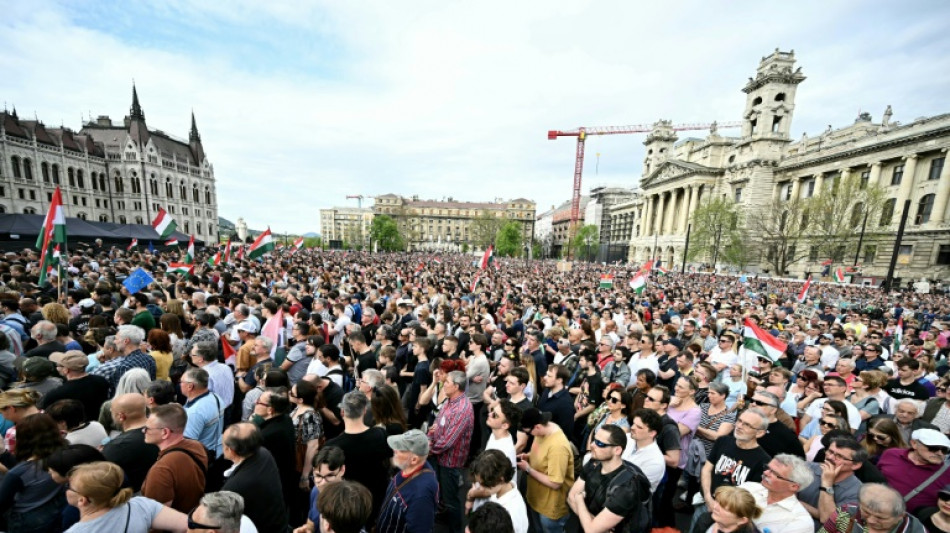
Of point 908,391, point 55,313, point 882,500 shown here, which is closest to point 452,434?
point 882,500

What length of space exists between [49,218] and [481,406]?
31.8 feet

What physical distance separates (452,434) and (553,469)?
104cm

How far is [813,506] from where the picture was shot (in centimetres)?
290

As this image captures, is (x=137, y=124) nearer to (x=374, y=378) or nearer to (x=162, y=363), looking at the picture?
(x=162, y=363)

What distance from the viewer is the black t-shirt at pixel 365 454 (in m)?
2.91

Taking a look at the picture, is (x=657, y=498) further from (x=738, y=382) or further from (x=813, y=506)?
(x=738, y=382)

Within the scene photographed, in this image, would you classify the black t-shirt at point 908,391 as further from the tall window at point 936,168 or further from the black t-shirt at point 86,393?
the tall window at point 936,168

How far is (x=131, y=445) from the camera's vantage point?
2732 millimetres

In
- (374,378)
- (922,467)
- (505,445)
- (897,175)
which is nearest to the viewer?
(922,467)

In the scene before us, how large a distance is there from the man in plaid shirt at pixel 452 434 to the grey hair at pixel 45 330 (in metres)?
5.17

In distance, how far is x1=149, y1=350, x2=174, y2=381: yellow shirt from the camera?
4.68m

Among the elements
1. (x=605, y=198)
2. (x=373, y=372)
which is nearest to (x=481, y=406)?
(x=373, y=372)

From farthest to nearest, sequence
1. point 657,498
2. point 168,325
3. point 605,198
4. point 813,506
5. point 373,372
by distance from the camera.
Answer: point 605,198
point 168,325
point 373,372
point 657,498
point 813,506

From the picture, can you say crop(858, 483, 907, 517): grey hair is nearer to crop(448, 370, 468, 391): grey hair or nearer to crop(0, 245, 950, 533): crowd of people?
crop(0, 245, 950, 533): crowd of people
